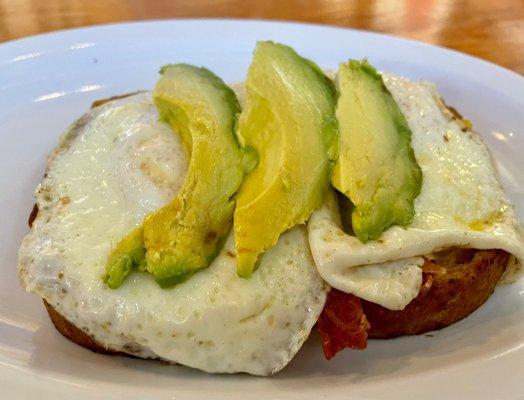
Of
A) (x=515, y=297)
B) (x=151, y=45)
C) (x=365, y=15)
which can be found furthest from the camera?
(x=365, y=15)

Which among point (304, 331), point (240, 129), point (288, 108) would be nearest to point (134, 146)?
point (240, 129)

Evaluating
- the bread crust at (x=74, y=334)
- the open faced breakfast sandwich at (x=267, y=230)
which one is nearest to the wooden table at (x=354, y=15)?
the open faced breakfast sandwich at (x=267, y=230)

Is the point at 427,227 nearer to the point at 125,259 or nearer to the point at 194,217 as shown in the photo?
the point at 194,217

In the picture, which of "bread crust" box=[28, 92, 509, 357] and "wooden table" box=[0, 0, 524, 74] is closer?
"bread crust" box=[28, 92, 509, 357]

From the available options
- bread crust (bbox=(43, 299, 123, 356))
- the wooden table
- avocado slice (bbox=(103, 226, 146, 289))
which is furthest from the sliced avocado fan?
the wooden table

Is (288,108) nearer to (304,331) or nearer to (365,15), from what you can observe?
(304,331)

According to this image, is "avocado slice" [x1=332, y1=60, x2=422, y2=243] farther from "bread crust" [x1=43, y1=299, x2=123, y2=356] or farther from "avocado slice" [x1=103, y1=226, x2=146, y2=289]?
"bread crust" [x1=43, y1=299, x2=123, y2=356]
